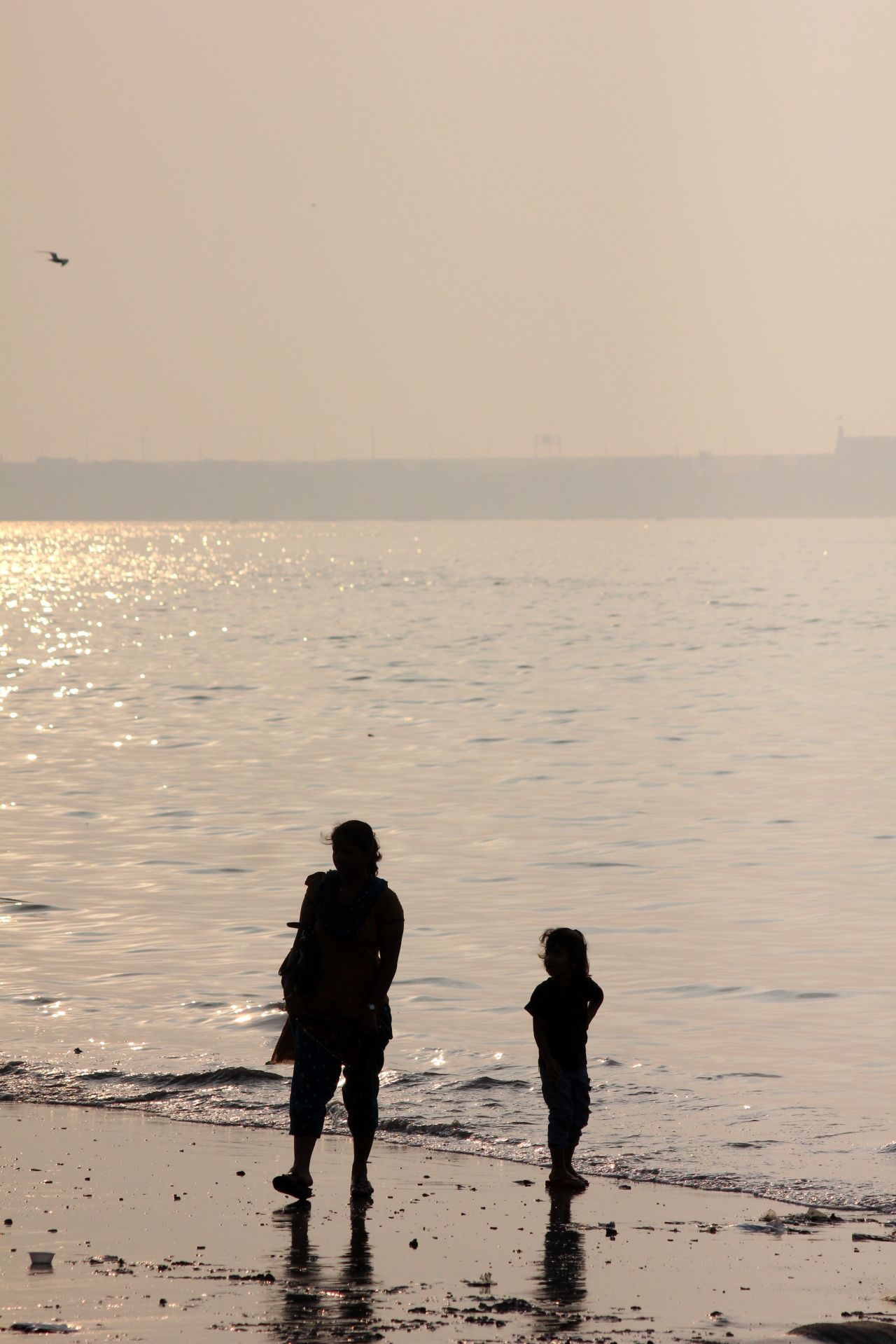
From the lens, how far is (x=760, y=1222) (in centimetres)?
746

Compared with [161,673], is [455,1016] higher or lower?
lower

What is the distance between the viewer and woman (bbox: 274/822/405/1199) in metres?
7.32

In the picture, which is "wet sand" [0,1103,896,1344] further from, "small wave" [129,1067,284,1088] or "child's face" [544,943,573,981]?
"small wave" [129,1067,284,1088]

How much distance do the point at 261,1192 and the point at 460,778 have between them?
18.7m

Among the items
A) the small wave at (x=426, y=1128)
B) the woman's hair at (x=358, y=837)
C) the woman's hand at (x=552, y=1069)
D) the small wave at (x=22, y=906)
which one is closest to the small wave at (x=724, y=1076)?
the small wave at (x=426, y=1128)

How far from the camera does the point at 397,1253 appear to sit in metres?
6.68

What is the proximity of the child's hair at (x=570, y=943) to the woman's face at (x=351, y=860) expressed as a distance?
905 millimetres

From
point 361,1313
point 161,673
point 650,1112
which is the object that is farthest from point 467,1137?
point 161,673

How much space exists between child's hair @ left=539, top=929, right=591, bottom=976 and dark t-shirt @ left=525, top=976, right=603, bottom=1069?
91 millimetres

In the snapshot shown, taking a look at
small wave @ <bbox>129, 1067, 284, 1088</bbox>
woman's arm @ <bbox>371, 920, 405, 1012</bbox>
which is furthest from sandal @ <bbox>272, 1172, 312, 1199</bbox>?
small wave @ <bbox>129, 1067, 284, 1088</bbox>

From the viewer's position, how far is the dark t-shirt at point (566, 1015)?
793cm

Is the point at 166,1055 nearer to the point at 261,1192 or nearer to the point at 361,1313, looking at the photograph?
the point at 261,1192

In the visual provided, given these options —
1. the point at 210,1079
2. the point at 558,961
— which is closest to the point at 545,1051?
the point at 558,961

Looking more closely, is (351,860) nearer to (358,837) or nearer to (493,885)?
(358,837)
